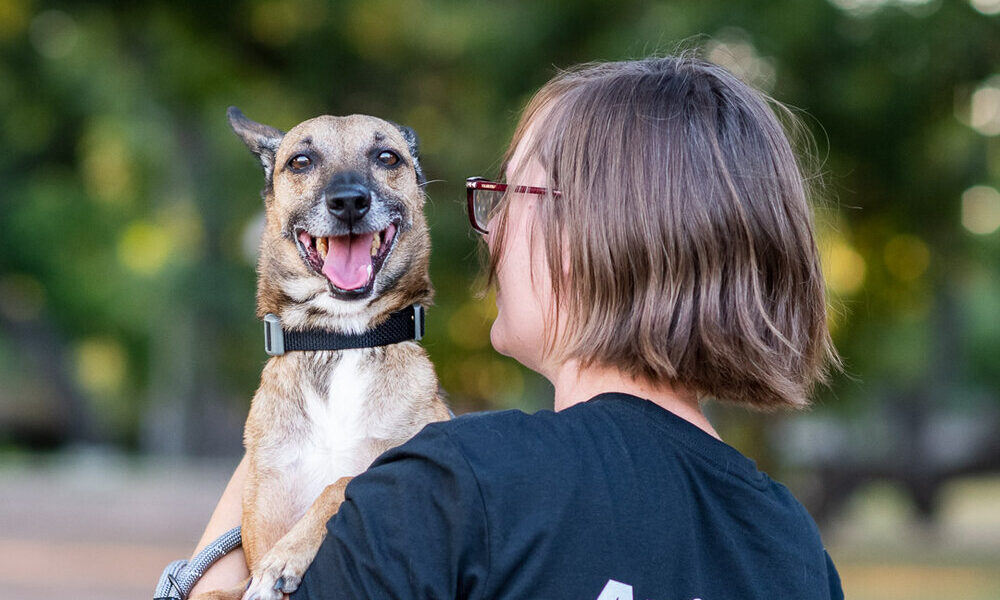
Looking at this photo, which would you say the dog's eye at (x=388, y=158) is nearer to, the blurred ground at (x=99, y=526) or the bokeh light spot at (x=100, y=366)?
the blurred ground at (x=99, y=526)

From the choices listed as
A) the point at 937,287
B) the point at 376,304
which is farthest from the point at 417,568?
the point at 937,287

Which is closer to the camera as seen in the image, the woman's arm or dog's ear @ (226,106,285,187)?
the woman's arm

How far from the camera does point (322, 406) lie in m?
2.36

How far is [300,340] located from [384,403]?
237 millimetres

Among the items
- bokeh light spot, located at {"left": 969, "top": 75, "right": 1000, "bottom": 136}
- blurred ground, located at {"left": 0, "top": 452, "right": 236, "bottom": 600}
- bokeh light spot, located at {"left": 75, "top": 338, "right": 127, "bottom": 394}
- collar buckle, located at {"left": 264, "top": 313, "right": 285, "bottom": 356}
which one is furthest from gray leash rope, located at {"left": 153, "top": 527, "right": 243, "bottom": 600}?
bokeh light spot, located at {"left": 75, "top": 338, "right": 127, "bottom": 394}

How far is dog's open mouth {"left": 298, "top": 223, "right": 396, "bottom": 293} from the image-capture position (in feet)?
7.75

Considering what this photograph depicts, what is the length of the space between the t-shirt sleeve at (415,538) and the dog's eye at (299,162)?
4.97 feet

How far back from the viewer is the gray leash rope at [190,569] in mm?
1995

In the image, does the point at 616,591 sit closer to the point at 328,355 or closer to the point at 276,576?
the point at 276,576

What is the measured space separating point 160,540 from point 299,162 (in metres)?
9.84

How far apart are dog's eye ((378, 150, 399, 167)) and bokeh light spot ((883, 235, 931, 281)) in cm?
685

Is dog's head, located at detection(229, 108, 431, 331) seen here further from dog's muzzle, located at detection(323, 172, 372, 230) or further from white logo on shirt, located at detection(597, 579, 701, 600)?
white logo on shirt, located at detection(597, 579, 701, 600)

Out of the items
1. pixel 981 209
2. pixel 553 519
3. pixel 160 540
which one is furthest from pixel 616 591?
pixel 160 540

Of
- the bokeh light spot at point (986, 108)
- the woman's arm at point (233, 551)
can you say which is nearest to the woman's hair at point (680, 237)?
the woman's arm at point (233, 551)
